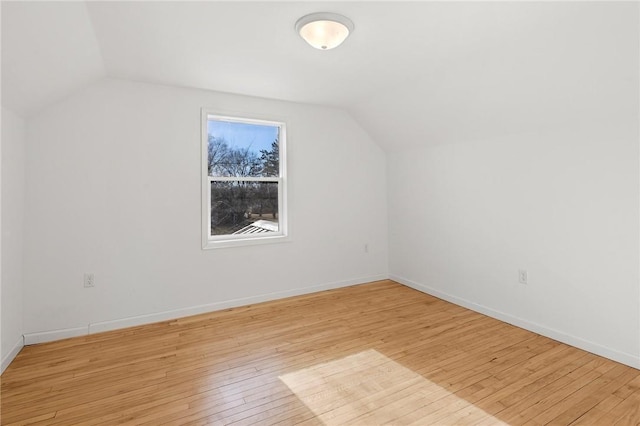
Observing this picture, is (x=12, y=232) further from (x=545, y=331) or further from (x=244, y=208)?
(x=545, y=331)

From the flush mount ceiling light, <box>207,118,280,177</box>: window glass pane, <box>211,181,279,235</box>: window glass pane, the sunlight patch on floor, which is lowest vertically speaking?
the sunlight patch on floor

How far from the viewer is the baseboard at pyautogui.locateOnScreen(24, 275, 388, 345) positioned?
8.85 ft

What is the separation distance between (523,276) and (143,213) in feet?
12.1

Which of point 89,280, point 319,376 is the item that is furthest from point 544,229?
point 89,280

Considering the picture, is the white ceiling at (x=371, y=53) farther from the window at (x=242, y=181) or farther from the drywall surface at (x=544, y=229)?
the window at (x=242, y=181)

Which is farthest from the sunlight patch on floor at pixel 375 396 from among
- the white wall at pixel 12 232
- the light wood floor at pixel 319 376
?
the white wall at pixel 12 232

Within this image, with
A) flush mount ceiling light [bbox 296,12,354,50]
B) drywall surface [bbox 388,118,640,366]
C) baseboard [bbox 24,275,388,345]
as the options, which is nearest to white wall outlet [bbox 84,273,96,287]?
baseboard [bbox 24,275,388,345]

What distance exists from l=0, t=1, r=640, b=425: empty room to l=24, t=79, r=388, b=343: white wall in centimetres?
2

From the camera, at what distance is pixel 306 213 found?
394 cm

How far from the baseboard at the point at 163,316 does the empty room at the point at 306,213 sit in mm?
19

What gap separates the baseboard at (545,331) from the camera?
230 centimetres

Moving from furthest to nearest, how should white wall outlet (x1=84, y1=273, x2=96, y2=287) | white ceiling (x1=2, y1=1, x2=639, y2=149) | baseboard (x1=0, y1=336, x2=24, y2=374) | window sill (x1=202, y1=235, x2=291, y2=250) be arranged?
1. window sill (x1=202, y1=235, x2=291, y2=250)
2. white wall outlet (x1=84, y1=273, x2=96, y2=287)
3. baseboard (x1=0, y1=336, x2=24, y2=374)
4. white ceiling (x1=2, y1=1, x2=639, y2=149)

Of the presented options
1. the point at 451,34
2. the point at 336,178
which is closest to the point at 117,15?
the point at 451,34

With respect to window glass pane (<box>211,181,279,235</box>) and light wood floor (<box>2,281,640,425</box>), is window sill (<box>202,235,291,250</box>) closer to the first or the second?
window glass pane (<box>211,181,279,235</box>)
